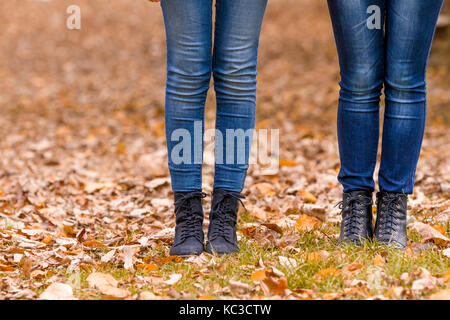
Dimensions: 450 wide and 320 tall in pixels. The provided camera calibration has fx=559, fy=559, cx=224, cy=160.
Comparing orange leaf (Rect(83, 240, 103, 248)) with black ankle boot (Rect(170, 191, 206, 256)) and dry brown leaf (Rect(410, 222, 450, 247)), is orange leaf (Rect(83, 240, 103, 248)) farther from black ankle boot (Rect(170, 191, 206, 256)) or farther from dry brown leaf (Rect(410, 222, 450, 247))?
dry brown leaf (Rect(410, 222, 450, 247))

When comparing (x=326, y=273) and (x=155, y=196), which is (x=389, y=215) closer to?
(x=326, y=273)

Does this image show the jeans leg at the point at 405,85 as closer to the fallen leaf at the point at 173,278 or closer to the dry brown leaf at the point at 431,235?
the dry brown leaf at the point at 431,235

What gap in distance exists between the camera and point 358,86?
245 cm

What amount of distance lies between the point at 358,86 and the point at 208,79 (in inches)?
25.9

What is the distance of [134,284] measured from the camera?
222 centimetres

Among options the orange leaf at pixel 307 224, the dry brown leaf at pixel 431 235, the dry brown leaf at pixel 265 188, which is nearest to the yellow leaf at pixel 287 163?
the dry brown leaf at pixel 265 188

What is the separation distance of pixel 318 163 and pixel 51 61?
22.7 ft

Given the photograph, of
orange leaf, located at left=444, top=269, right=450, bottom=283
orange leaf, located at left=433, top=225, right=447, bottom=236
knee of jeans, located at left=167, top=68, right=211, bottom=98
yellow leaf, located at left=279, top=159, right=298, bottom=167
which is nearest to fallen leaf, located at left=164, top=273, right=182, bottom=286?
knee of jeans, located at left=167, top=68, right=211, bottom=98

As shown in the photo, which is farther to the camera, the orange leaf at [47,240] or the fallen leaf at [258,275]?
the orange leaf at [47,240]

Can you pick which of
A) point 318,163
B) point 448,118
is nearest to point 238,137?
point 318,163

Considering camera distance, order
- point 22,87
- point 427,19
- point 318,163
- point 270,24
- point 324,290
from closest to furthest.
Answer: point 324,290 → point 427,19 → point 318,163 → point 22,87 → point 270,24

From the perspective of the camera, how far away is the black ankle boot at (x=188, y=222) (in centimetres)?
251

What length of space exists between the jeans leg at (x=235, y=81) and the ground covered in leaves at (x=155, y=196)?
408mm
